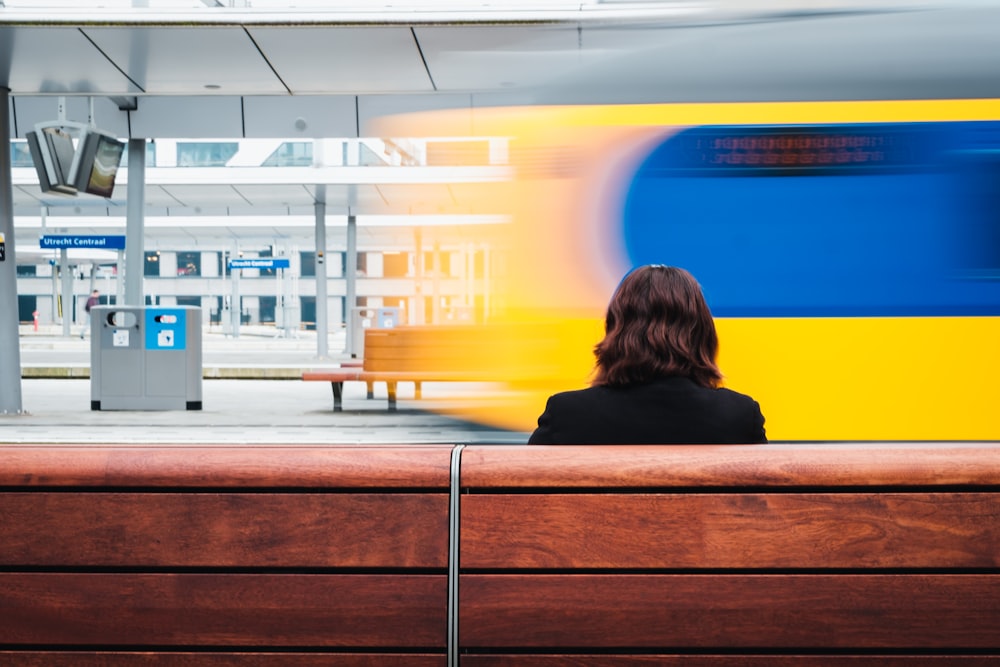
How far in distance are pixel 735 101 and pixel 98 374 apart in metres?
7.51

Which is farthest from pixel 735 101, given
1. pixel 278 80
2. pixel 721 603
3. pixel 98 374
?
pixel 98 374

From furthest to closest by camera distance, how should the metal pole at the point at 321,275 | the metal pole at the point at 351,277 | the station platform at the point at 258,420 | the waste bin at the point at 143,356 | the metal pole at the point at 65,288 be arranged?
1. the metal pole at the point at 65,288
2. the metal pole at the point at 351,277
3. the metal pole at the point at 321,275
4. the waste bin at the point at 143,356
5. the station platform at the point at 258,420

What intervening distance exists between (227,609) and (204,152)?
66.7ft

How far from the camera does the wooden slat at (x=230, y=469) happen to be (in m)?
1.99

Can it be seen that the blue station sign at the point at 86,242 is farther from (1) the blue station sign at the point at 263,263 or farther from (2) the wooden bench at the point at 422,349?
Answer: (2) the wooden bench at the point at 422,349

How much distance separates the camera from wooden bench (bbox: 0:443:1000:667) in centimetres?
197

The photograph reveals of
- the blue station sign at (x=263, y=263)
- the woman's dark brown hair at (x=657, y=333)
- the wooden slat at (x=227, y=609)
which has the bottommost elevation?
the wooden slat at (x=227, y=609)

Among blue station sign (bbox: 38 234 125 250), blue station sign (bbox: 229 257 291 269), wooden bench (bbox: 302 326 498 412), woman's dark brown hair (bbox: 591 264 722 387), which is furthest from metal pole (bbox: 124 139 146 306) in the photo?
blue station sign (bbox: 229 257 291 269)

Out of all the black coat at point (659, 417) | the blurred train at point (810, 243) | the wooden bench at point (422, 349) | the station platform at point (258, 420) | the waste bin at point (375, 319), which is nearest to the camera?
the black coat at point (659, 417)

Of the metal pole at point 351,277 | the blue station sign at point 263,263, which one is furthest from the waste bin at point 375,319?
the blue station sign at point 263,263

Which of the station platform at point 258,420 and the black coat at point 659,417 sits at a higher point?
the black coat at point 659,417

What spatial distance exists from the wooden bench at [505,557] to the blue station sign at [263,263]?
27718 millimetres

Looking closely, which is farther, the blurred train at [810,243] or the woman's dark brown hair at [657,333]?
the blurred train at [810,243]

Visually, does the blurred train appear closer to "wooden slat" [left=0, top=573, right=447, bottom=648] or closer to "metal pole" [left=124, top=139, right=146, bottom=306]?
"wooden slat" [left=0, top=573, right=447, bottom=648]
